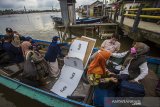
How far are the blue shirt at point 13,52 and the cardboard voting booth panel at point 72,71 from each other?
6.59ft

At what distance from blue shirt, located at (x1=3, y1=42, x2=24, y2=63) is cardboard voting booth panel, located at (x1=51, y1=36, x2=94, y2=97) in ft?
6.59

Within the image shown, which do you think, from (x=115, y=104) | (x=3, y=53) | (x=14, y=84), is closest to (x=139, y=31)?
(x=115, y=104)

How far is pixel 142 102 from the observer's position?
205cm

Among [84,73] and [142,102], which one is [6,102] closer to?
[84,73]

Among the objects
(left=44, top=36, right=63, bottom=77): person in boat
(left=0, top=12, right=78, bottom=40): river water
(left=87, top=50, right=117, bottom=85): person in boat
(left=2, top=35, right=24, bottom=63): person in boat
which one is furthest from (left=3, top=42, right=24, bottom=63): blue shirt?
(left=0, top=12, right=78, bottom=40): river water

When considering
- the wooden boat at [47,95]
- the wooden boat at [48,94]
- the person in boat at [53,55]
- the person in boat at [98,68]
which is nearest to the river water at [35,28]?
the person in boat at [53,55]

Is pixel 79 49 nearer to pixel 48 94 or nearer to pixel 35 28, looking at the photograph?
pixel 48 94

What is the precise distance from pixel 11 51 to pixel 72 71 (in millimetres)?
2540

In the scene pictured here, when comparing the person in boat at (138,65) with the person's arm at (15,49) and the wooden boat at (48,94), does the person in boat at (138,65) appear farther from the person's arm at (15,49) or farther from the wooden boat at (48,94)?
the person's arm at (15,49)

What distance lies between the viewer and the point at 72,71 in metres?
3.70

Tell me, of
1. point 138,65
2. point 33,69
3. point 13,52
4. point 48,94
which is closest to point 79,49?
point 33,69

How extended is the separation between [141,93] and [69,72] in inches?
84.2

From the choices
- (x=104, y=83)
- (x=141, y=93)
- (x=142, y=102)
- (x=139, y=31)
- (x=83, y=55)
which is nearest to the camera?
(x=142, y=102)

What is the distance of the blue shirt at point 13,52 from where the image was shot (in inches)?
172
